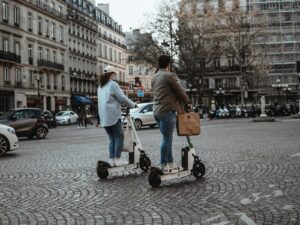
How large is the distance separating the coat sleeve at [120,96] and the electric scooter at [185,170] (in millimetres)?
1266

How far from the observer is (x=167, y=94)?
7297 millimetres

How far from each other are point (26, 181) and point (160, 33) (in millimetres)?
47740

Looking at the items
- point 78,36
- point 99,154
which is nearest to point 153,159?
point 99,154

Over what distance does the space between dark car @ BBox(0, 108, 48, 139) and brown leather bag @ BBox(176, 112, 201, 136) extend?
16255 millimetres

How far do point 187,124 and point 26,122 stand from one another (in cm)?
1657

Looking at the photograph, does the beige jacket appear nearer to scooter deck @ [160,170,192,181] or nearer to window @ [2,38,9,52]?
scooter deck @ [160,170,192,181]

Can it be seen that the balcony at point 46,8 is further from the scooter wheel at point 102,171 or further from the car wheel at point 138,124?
the scooter wheel at point 102,171

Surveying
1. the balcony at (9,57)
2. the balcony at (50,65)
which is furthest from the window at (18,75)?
the balcony at (50,65)

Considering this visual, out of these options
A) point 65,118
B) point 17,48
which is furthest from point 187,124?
point 17,48

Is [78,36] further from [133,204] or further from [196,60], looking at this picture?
[133,204]

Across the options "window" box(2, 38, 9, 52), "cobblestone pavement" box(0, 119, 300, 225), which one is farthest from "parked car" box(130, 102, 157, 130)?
"window" box(2, 38, 9, 52)

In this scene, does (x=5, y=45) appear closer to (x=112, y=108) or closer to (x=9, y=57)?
(x=9, y=57)

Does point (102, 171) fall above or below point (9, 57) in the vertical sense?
below

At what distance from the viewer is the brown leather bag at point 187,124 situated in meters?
7.11
